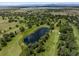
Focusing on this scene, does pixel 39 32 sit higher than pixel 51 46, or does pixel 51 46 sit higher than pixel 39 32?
pixel 39 32

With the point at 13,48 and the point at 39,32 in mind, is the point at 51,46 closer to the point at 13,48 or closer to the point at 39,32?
the point at 39,32

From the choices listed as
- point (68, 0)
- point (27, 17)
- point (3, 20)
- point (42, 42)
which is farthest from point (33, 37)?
point (68, 0)

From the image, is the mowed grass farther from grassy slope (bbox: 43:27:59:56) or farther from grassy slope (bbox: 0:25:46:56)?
grassy slope (bbox: 0:25:46:56)

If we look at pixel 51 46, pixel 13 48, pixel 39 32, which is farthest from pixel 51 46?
pixel 13 48

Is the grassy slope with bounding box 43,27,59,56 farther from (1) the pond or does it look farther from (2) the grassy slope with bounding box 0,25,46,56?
(2) the grassy slope with bounding box 0,25,46,56

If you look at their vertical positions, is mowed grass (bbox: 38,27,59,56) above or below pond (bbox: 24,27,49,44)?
below

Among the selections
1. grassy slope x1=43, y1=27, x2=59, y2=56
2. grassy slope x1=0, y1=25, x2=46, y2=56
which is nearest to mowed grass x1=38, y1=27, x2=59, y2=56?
grassy slope x1=43, y1=27, x2=59, y2=56

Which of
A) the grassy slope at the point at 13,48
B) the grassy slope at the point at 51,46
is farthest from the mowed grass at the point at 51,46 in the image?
the grassy slope at the point at 13,48

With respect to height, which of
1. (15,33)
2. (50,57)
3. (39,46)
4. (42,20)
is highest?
(42,20)

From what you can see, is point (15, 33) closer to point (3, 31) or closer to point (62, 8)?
point (3, 31)
